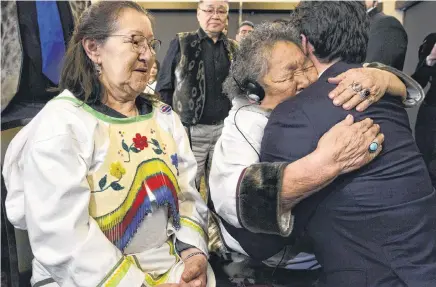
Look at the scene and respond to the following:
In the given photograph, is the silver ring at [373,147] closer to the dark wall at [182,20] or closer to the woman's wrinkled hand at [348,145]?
the woman's wrinkled hand at [348,145]

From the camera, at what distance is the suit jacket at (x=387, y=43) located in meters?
2.66

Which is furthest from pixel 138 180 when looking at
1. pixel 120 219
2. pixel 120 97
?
pixel 120 97

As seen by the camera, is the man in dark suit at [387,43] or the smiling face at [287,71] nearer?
the smiling face at [287,71]

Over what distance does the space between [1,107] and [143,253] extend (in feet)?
3.63

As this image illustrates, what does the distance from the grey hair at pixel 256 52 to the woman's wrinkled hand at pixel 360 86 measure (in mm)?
250

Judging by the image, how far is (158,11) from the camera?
5203mm

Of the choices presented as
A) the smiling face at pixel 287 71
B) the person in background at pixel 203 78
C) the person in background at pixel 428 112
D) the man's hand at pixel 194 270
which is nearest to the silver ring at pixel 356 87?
the smiling face at pixel 287 71

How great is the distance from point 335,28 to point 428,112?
63.2 inches

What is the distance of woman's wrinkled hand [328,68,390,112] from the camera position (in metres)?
1.26

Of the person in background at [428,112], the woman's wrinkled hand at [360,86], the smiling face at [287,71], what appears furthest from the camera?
the person in background at [428,112]

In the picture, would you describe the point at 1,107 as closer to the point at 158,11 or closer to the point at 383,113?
the point at 383,113

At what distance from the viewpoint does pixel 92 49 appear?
135cm

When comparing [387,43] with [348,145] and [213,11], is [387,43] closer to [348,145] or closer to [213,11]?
[213,11]

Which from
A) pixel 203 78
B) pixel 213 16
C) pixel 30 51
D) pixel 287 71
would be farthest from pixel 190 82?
pixel 287 71
